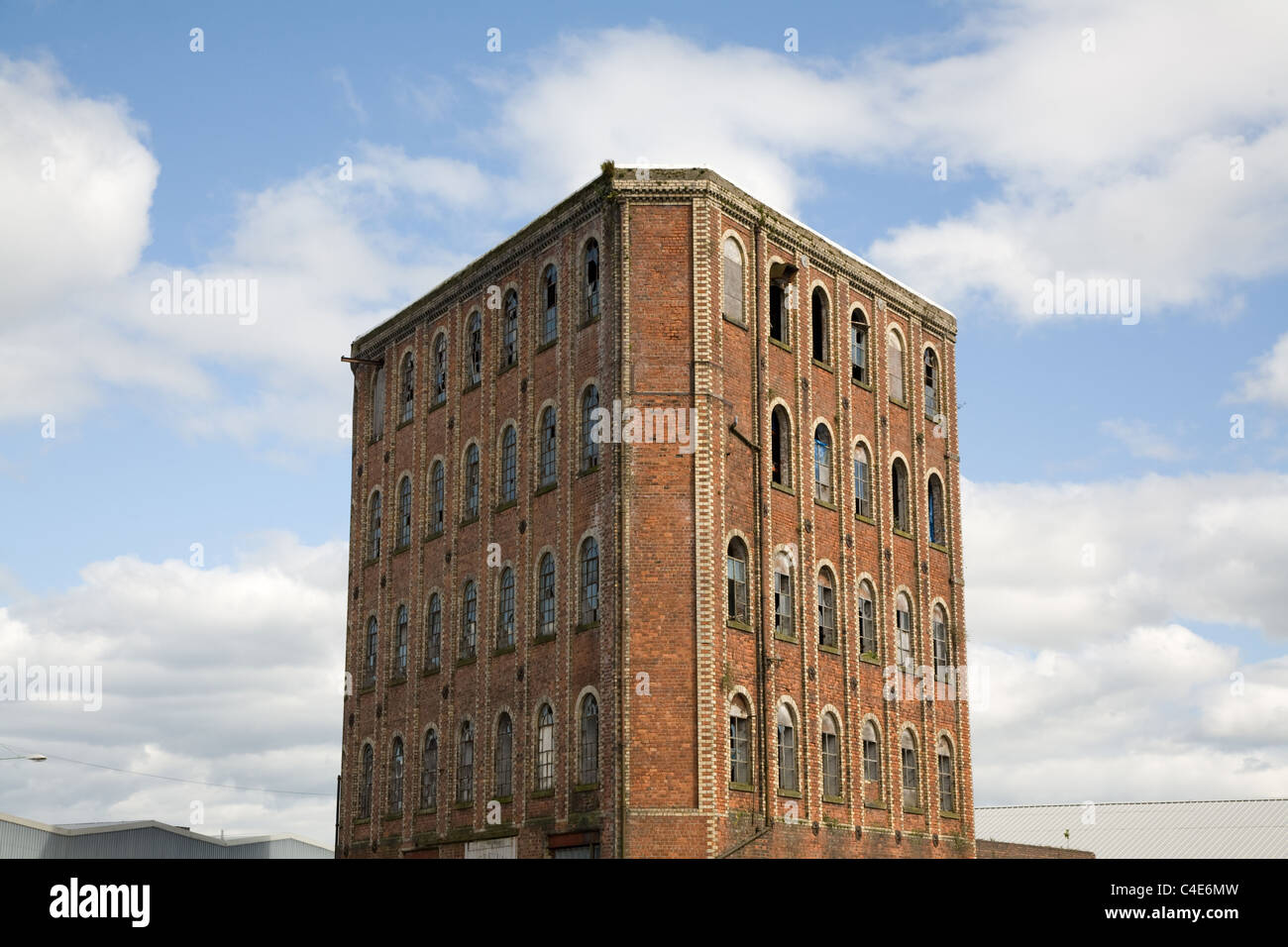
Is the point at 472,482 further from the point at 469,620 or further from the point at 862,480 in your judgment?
the point at 862,480

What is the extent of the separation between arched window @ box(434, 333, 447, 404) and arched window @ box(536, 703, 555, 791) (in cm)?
1113

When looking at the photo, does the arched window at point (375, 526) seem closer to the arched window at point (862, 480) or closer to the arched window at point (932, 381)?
the arched window at point (862, 480)

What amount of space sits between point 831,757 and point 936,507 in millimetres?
9888

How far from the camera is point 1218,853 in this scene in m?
52.7

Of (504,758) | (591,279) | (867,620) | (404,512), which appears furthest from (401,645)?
(867,620)

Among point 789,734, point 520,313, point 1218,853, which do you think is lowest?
point 1218,853

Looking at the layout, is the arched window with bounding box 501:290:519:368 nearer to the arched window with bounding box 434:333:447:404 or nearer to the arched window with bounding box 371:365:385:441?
the arched window with bounding box 434:333:447:404

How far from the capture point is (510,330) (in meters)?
40.1

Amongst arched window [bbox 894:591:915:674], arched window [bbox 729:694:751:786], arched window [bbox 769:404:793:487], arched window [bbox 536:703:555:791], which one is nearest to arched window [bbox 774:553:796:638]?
arched window [bbox 769:404:793:487]

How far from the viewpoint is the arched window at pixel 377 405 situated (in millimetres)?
45688

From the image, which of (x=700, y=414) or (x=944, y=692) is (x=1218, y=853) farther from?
(x=700, y=414)

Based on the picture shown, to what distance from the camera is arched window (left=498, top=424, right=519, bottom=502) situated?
127 feet
